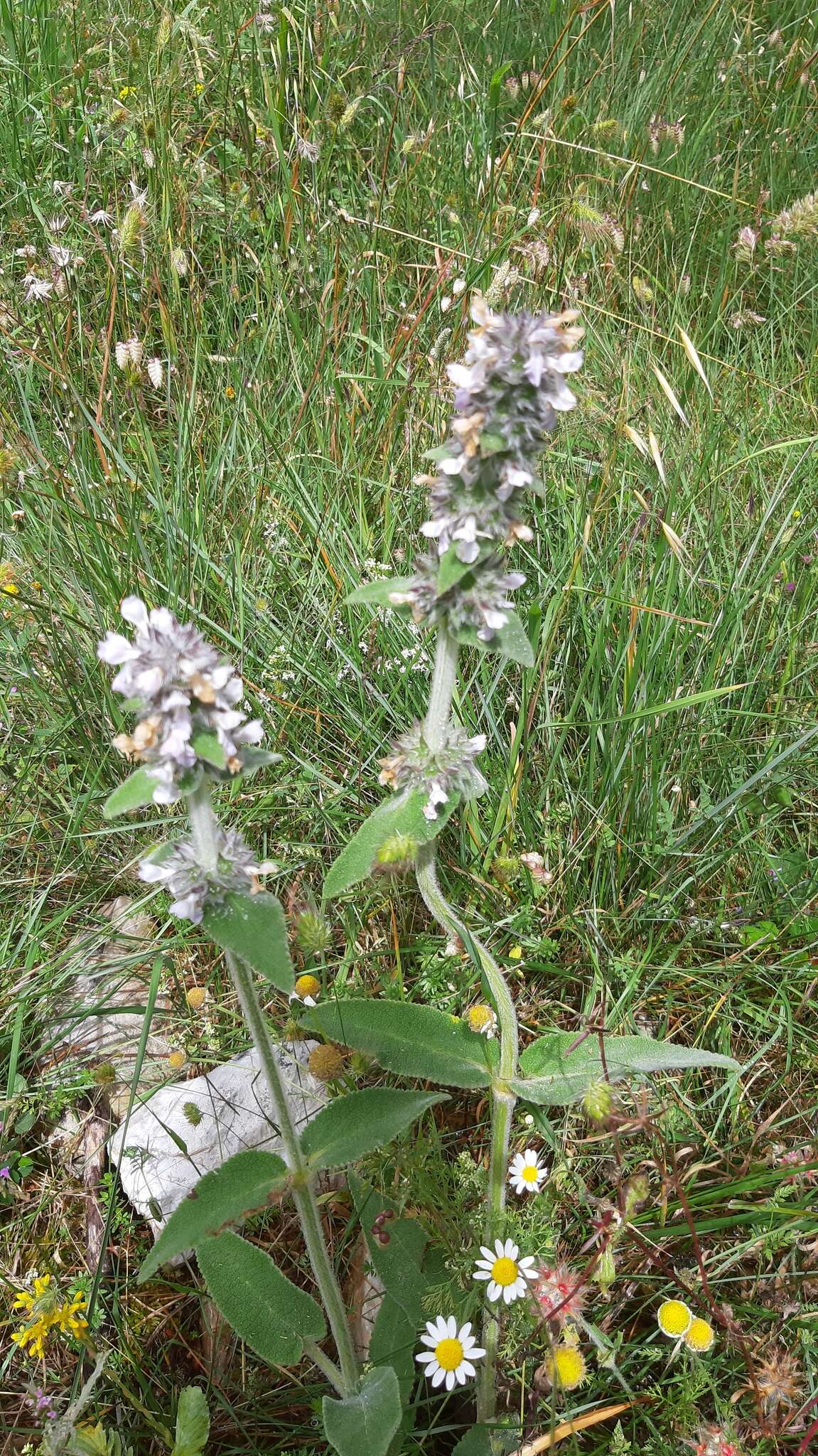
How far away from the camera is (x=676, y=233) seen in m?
4.30

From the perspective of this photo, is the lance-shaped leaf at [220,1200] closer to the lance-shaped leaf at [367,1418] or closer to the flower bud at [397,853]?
the lance-shaped leaf at [367,1418]

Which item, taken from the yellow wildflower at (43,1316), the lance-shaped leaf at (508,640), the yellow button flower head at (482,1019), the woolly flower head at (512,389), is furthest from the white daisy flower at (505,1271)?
the woolly flower head at (512,389)

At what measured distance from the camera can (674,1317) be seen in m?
1.76

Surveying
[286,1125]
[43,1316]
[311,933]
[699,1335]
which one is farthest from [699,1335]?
[43,1316]

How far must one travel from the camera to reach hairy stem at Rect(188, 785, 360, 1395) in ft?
4.55

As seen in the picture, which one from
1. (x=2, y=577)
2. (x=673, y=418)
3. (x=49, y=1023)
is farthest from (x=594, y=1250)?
(x=673, y=418)

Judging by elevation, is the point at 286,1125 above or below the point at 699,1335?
above

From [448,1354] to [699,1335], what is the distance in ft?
1.45

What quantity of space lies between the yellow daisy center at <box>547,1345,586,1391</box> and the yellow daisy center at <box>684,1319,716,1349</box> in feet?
0.64

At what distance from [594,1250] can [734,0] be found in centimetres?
579

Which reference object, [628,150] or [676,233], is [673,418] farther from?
[628,150]

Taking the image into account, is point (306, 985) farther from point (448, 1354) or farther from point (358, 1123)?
point (448, 1354)

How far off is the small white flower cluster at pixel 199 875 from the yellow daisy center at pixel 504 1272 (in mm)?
902

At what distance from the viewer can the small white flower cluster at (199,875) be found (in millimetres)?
1362
